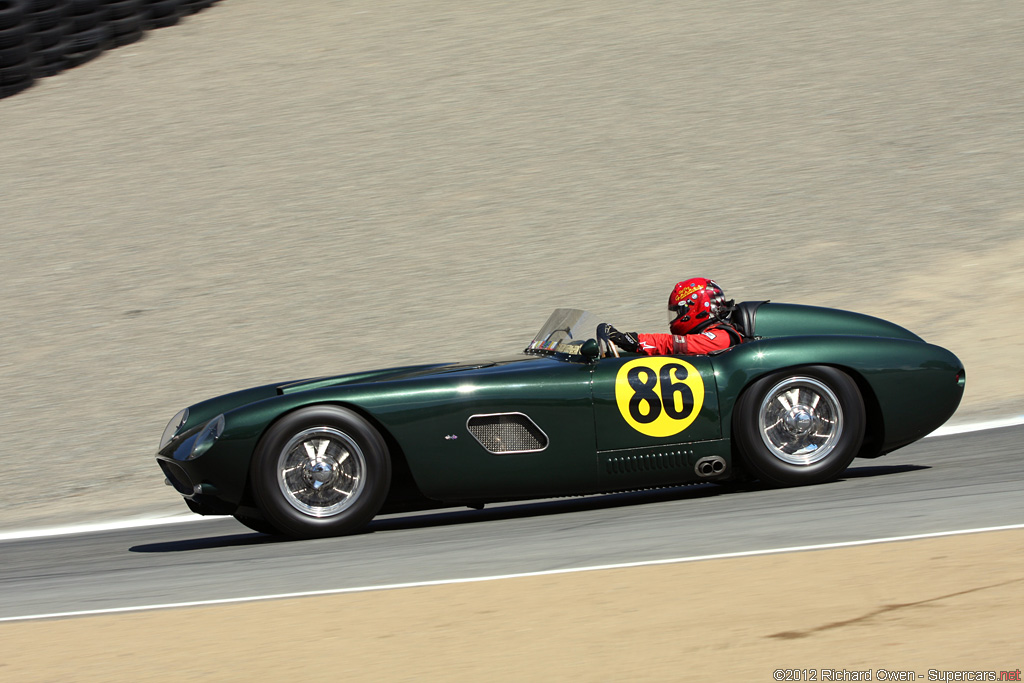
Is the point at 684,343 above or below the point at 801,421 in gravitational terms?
above

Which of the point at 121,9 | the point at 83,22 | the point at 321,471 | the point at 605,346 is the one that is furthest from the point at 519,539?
the point at 121,9

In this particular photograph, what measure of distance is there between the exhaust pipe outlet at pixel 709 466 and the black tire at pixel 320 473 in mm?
1629

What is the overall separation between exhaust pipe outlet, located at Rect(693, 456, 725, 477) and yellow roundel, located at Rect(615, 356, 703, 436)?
0.22 metres

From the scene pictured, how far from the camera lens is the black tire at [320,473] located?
20.0 feet

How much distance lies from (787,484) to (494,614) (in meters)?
2.60

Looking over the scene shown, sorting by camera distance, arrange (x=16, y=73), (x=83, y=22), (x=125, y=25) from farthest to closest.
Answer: (x=125, y=25), (x=83, y=22), (x=16, y=73)

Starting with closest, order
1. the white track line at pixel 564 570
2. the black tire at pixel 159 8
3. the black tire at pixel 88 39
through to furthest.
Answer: the white track line at pixel 564 570, the black tire at pixel 88 39, the black tire at pixel 159 8

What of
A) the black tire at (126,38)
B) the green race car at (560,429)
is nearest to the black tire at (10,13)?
the black tire at (126,38)

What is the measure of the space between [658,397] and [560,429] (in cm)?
55

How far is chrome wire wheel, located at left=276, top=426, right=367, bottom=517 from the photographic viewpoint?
6.12m

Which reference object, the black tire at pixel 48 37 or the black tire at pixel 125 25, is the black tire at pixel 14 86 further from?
the black tire at pixel 125 25

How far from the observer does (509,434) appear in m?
6.25

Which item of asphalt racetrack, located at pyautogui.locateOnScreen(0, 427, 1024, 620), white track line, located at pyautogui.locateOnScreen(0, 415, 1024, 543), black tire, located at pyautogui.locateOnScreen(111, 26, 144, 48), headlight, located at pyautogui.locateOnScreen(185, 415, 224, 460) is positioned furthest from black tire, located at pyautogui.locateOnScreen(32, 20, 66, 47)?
headlight, located at pyautogui.locateOnScreen(185, 415, 224, 460)

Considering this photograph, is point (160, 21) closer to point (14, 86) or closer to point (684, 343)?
point (14, 86)
